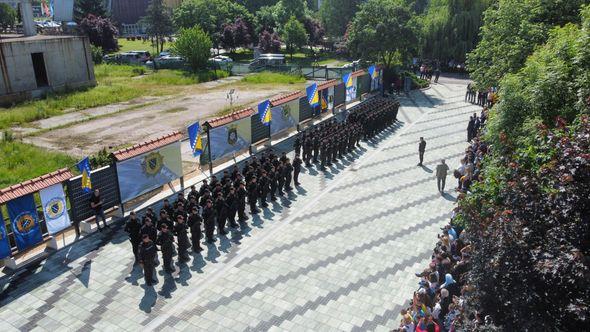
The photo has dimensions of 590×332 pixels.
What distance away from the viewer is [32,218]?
1030cm

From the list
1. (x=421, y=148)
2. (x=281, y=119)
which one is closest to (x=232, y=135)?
(x=281, y=119)

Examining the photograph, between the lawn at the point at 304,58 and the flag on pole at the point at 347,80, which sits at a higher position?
the flag on pole at the point at 347,80

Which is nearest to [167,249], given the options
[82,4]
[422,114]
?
[422,114]

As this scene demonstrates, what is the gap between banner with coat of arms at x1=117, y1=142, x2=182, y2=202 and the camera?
1252 cm

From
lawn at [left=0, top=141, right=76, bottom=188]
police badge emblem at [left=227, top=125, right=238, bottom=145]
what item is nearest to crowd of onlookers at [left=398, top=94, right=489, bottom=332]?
police badge emblem at [left=227, top=125, right=238, bottom=145]

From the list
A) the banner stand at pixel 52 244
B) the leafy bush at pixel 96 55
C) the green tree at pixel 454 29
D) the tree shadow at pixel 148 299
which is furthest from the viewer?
the leafy bush at pixel 96 55

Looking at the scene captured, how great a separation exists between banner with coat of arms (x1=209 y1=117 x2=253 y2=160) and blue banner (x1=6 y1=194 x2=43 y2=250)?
6.23 m

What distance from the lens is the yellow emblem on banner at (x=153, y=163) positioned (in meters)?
13.1

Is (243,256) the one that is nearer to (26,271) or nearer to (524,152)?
(26,271)

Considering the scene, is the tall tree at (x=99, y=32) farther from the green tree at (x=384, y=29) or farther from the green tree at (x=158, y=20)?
the green tree at (x=384, y=29)

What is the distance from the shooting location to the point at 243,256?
1085cm

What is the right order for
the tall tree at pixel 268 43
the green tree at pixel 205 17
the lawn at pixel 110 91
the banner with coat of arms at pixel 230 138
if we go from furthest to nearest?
the green tree at pixel 205 17, the tall tree at pixel 268 43, the lawn at pixel 110 91, the banner with coat of arms at pixel 230 138

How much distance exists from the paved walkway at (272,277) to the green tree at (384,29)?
60.6ft

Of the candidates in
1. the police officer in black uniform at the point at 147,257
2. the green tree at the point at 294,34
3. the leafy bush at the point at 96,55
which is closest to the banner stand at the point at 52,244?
the police officer in black uniform at the point at 147,257
